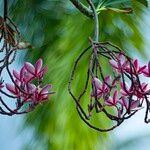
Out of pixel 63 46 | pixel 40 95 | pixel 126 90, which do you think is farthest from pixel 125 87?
pixel 63 46

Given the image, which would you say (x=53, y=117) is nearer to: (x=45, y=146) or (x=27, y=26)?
(x=45, y=146)

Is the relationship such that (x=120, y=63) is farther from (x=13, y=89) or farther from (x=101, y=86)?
(x=13, y=89)

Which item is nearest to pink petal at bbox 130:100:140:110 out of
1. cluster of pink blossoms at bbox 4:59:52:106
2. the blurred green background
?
cluster of pink blossoms at bbox 4:59:52:106

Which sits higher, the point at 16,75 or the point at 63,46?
the point at 16,75

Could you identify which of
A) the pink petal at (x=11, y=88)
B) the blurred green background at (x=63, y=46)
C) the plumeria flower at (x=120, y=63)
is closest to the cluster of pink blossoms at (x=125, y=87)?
the plumeria flower at (x=120, y=63)

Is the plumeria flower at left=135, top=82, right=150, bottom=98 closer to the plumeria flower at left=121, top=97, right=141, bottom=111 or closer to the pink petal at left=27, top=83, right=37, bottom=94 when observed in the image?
the plumeria flower at left=121, top=97, right=141, bottom=111

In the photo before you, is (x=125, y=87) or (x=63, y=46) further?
(x=63, y=46)

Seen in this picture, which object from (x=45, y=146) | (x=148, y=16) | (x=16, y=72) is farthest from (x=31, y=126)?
(x=16, y=72)

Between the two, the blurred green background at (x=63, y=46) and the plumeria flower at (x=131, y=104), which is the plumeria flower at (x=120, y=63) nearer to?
the plumeria flower at (x=131, y=104)
